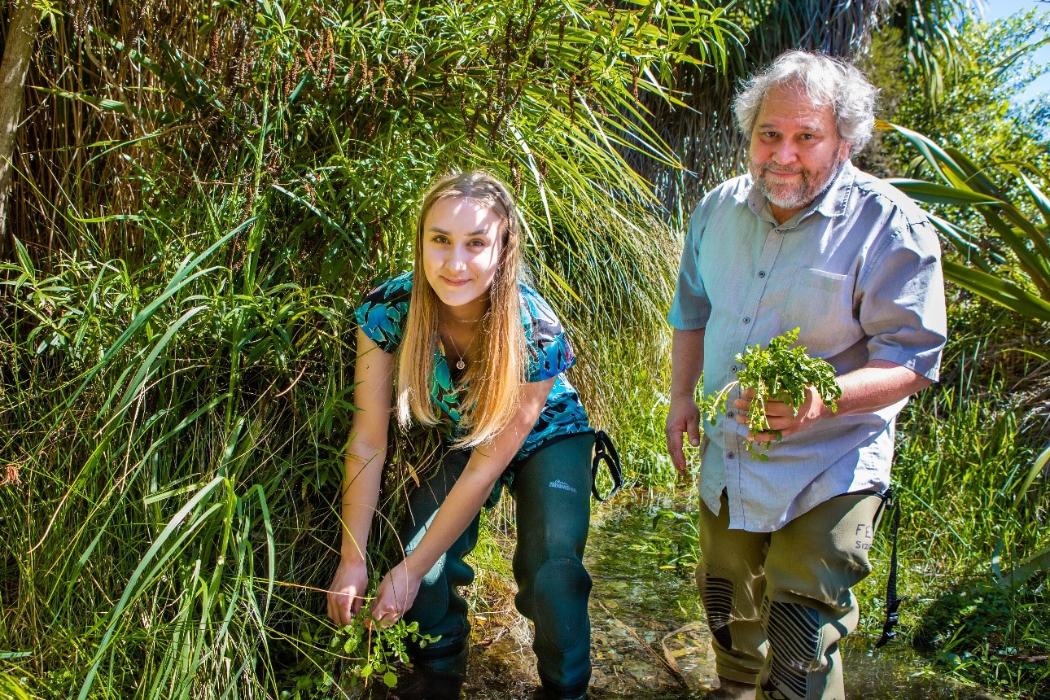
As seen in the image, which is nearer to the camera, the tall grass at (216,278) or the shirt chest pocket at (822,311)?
the tall grass at (216,278)

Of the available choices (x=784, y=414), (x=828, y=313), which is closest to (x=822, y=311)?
(x=828, y=313)

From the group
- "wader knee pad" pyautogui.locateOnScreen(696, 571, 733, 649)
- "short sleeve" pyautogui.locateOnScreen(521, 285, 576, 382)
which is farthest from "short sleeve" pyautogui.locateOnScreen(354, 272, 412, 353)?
"wader knee pad" pyautogui.locateOnScreen(696, 571, 733, 649)

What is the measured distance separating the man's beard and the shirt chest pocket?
0.54 feet

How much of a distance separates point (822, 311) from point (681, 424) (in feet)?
1.80

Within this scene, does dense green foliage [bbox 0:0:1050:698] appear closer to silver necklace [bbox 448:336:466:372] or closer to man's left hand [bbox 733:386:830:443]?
silver necklace [bbox 448:336:466:372]

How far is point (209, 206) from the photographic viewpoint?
2330 mm

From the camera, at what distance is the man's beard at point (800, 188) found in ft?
7.45

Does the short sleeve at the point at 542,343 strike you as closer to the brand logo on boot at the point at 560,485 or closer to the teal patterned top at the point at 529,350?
the teal patterned top at the point at 529,350

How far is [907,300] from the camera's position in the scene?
2152mm

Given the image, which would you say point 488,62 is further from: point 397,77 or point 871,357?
point 871,357

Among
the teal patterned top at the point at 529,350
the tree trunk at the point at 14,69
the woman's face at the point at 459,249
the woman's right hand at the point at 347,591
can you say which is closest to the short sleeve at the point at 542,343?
the teal patterned top at the point at 529,350

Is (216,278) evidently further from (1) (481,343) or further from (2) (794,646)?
(2) (794,646)

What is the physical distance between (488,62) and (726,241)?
2.69 feet

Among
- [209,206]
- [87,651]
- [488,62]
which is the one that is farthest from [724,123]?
[87,651]
